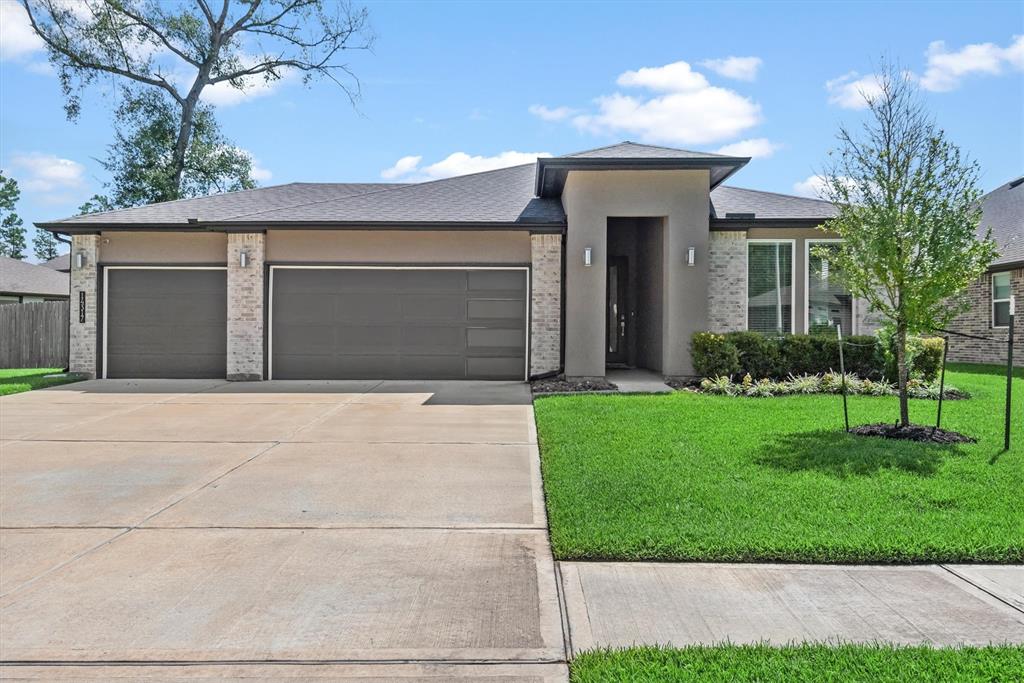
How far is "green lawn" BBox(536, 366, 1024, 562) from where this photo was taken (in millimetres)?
4301

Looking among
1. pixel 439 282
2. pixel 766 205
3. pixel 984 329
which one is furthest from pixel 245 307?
pixel 984 329

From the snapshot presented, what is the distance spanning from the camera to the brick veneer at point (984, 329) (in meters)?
17.3

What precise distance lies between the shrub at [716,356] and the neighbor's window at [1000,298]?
10.6 metres

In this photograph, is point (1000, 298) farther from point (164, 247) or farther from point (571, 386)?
point (164, 247)

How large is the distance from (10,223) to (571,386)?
50.0m

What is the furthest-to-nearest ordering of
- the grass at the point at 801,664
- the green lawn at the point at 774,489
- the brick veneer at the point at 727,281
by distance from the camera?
1. the brick veneer at the point at 727,281
2. the green lawn at the point at 774,489
3. the grass at the point at 801,664

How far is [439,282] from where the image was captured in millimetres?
14320

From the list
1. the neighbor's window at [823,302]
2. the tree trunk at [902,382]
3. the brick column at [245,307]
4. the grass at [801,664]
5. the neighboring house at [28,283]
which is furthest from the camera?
the neighboring house at [28,283]

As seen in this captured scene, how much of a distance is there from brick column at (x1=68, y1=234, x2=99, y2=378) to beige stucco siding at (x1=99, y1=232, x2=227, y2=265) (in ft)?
0.74

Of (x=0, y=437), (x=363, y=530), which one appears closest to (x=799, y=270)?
(x=363, y=530)

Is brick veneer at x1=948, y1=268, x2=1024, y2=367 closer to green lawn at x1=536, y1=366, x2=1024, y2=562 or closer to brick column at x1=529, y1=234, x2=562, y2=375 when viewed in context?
green lawn at x1=536, y1=366, x2=1024, y2=562

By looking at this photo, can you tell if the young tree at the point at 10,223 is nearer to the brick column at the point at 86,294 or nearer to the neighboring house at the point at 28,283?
the neighboring house at the point at 28,283

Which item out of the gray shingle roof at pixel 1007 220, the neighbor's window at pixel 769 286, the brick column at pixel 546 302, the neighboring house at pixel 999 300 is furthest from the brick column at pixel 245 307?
the neighboring house at pixel 999 300

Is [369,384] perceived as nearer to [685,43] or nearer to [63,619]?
[685,43]
